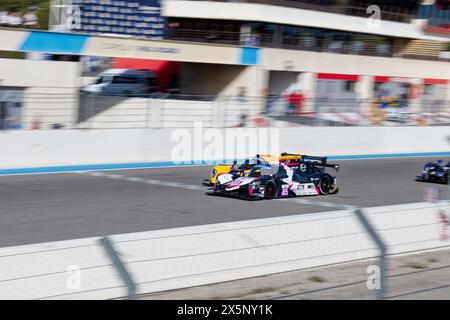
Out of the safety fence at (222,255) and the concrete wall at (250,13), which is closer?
the safety fence at (222,255)

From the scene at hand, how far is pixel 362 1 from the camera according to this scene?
4241cm

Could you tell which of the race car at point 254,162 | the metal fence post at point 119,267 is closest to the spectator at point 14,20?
the race car at point 254,162

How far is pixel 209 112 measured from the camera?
2222 centimetres

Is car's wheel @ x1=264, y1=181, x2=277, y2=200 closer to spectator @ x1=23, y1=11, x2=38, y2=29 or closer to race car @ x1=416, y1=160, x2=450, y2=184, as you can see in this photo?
race car @ x1=416, y1=160, x2=450, y2=184

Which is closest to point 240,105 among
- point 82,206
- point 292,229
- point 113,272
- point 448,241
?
point 82,206

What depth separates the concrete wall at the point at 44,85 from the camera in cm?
1897

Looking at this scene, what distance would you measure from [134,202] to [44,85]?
10225 millimetres

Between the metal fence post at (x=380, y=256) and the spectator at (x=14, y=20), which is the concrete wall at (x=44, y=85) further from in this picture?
the metal fence post at (x=380, y=256)

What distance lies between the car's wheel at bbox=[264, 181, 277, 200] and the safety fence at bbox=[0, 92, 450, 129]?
19.3 ft

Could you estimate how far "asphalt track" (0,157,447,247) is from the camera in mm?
12186

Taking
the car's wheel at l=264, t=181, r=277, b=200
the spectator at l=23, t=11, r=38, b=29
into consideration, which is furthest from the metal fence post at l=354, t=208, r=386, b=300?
the spectator at l=23, t=11, r=38, b=29

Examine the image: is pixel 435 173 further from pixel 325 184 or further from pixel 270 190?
pixel 270 190

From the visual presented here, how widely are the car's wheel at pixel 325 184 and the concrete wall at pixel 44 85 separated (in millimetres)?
6714
